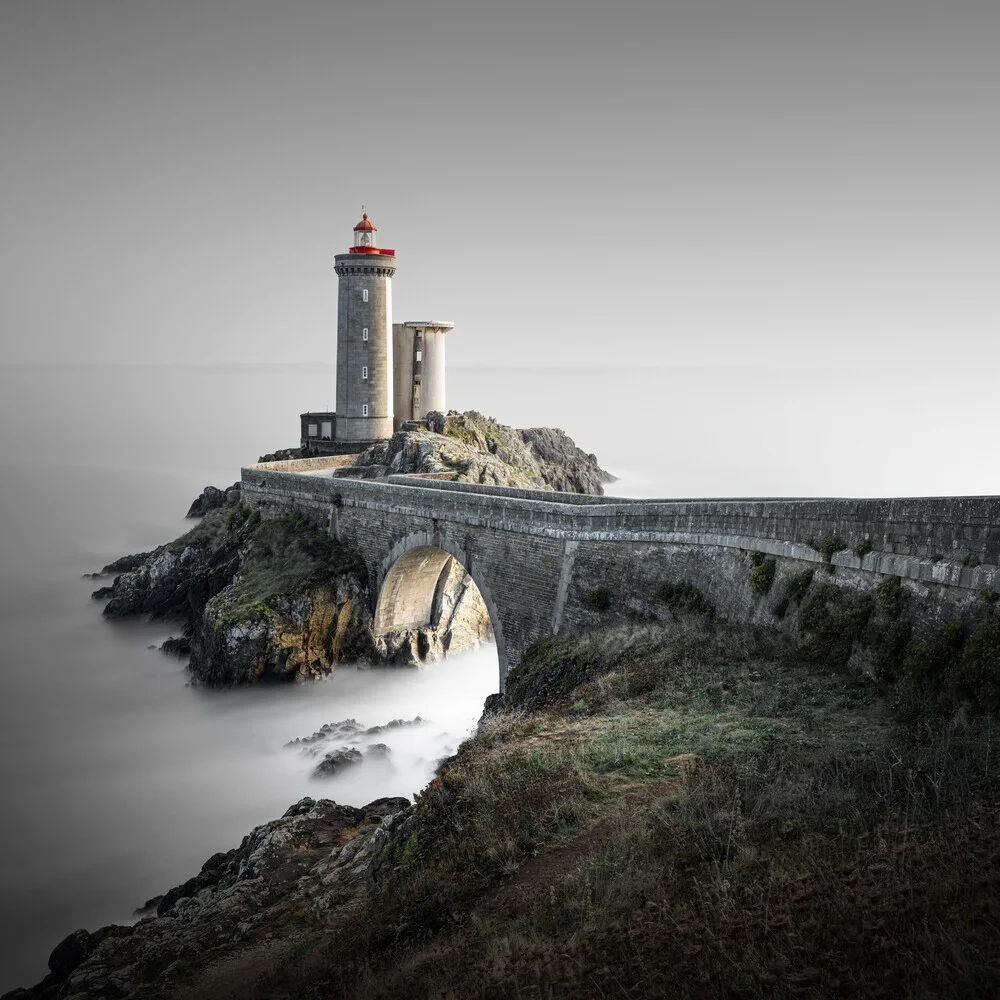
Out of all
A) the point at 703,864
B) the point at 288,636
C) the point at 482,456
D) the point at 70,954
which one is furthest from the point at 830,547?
the point at 482,456

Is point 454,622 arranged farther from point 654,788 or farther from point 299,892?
point 654,788

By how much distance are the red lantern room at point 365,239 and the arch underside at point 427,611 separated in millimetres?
21893

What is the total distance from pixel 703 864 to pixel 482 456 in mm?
32308

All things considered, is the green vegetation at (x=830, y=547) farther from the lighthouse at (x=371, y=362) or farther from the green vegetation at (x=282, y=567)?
the lighthouse at (x=371, y=362)

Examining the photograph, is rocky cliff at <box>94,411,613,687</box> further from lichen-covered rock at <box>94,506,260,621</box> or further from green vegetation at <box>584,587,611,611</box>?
green vegetation at <box>584,587,611,611</box>

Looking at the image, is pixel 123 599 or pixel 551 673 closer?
pixel 551 673

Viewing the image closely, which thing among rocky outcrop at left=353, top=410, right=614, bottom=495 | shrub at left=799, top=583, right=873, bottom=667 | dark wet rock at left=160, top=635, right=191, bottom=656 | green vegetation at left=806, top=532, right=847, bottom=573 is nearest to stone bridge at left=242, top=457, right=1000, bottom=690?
green vegetation at left=806, top=532, right=847, bottom=573

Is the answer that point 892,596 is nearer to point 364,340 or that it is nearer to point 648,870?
point 648,870

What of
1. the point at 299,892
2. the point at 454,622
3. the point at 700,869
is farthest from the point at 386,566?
the point at 700,869

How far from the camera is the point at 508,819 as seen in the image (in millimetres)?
8586

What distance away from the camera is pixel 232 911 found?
35.3 feet

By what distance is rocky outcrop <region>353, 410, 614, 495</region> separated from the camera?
114 ft

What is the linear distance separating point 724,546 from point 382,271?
31739mm

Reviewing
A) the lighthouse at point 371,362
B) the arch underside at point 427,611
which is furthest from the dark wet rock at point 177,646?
the lighthouse at point 371,362
